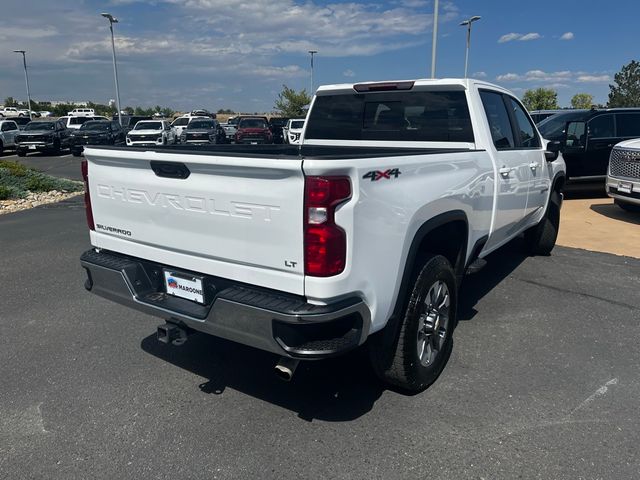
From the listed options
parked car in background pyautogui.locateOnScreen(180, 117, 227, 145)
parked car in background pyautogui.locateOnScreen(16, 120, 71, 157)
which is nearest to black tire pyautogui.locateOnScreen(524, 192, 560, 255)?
parked car in background pyautogui.locateOnScreen(180, 117, 227, 145)

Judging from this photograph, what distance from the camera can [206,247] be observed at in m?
2.85

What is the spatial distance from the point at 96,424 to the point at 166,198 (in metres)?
1.40

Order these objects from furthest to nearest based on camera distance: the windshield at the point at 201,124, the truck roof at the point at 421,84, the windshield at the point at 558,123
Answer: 1. the windshield at the point at 201,124
2. the windshield at the point at 558,123
3. the truck roof at the point at 421,84

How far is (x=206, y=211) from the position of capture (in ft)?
9.11

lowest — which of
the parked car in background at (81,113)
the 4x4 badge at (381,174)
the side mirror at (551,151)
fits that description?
the side mirror at (551,151)

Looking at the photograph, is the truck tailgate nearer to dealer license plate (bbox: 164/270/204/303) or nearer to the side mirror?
dealer license plate (bbox: 164/270/204/303)

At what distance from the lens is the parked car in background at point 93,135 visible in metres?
24.4

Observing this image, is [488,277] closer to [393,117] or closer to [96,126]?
[393,117]

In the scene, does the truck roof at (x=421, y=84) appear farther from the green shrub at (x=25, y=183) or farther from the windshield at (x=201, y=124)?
the windshield at (x=201, y=124)

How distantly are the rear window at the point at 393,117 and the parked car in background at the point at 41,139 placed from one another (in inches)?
Result: 930

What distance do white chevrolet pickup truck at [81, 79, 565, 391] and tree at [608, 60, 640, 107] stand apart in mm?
42655

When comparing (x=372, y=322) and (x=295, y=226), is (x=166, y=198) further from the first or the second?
(x=372, y=322)

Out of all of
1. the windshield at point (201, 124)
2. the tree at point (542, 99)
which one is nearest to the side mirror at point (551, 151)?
the windshield at point (201, 124)

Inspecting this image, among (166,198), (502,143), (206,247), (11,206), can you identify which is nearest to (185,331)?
(206,247)
